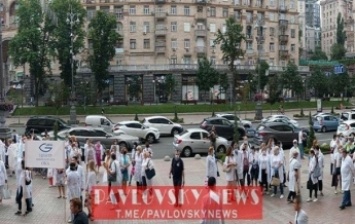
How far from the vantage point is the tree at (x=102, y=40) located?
212 feet

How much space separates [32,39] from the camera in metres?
62.1

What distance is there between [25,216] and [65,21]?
49.9 meters

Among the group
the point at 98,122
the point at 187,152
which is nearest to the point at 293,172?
the point at 187,152

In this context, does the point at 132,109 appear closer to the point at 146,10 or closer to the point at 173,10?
the point at 146,10

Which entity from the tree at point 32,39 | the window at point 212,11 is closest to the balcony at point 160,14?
the window at point 212,11

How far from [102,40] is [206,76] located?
548 inches

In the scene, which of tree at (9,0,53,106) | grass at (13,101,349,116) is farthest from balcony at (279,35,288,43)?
tree at (9,0,53,106)

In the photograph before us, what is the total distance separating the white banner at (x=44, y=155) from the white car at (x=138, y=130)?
19497 mm

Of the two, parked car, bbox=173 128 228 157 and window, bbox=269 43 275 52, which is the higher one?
window, bbox=269 43 275 52

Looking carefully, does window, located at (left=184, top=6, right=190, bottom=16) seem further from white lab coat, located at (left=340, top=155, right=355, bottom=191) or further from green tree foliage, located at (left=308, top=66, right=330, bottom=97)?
white lab coat, located at (left=340, top=155, right=355, bottom=191)

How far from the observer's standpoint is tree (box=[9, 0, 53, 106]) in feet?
203

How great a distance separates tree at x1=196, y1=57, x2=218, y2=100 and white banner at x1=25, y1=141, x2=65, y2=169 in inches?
2126

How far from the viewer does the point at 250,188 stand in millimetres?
18406

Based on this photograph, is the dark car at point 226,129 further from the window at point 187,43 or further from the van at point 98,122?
the window at point 187,43
